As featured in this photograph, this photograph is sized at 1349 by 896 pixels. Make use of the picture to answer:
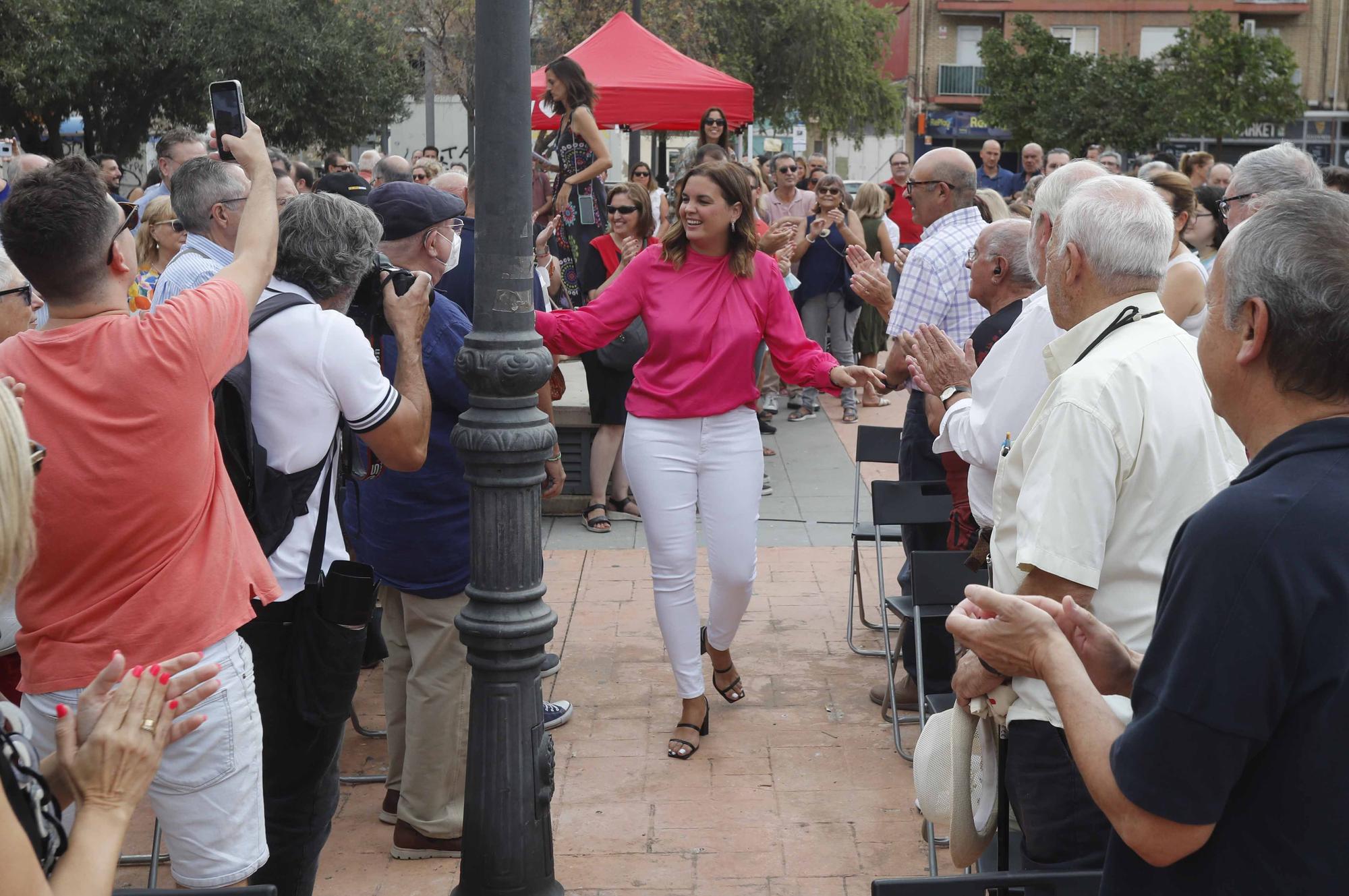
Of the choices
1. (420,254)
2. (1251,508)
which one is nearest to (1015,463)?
(1251,508)

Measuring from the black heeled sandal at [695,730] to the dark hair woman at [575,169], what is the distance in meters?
4.89

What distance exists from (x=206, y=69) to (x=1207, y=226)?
78.2 ft

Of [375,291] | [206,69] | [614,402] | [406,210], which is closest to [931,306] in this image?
[614,402]

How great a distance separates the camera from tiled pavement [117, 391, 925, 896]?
13.8ft

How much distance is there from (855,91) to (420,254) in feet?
125

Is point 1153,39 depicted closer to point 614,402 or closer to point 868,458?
point 614,402

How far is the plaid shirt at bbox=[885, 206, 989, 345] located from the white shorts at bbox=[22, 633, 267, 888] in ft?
12.4

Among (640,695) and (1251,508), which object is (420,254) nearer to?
(640,695)

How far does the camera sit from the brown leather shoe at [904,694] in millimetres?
5543

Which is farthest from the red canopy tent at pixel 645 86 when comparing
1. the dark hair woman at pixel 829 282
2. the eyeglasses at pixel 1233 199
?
the eyeglasses at pixel 1233 199

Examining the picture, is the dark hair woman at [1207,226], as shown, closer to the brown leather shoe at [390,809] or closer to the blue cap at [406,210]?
the blue cap at [406,210]

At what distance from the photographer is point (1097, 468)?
104 inches

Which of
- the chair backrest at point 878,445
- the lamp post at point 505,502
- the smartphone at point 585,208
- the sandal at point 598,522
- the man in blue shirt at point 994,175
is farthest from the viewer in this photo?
the man in blue shirt at point 994,175

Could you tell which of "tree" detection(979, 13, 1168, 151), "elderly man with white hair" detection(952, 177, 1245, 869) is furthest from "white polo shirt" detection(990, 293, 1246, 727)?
"tree" detection(979, 13, 1168, 151)
